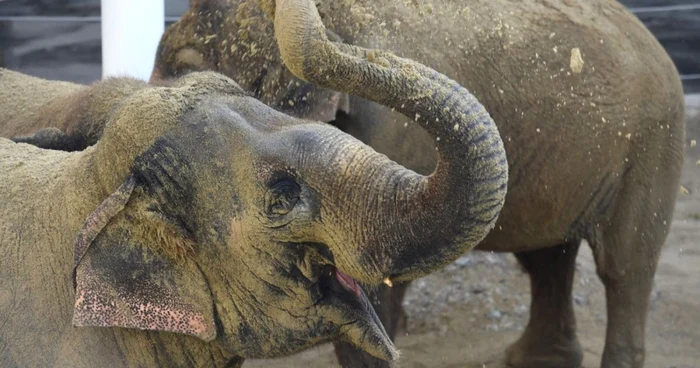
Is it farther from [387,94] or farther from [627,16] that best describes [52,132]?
[627,16]

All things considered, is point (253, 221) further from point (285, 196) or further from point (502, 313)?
point (502, 313)

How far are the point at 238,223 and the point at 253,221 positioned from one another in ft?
0.12

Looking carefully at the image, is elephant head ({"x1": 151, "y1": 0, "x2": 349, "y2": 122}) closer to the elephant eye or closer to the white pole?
the white pole

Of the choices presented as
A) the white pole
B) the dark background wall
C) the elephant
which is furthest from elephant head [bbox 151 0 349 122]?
the dark background wall

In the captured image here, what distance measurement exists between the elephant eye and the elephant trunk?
0.51ft

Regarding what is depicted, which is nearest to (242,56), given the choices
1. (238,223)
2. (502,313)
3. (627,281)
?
(627,281)

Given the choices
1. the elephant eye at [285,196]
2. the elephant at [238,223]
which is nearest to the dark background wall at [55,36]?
the elephant at [238,223]

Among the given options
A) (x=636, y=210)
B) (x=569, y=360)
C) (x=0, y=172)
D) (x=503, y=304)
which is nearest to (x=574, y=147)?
(x=636, y=210)

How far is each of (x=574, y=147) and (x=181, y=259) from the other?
2.80 meters

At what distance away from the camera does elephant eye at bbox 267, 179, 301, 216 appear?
251 cm

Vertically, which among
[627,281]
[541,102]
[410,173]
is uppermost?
[410,173]

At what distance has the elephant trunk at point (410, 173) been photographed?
7.59 ft

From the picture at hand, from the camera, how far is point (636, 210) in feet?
17.3

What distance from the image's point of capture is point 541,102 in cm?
500
